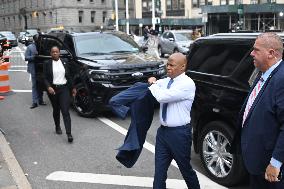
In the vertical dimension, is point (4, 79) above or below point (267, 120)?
below

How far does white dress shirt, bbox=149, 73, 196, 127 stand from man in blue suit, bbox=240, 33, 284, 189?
37.7 inches

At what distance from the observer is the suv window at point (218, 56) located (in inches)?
209

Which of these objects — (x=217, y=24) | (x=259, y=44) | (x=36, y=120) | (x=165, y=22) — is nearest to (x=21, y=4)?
(x=165, y=22)

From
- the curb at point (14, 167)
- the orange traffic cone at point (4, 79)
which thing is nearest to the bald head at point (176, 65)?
the curb at point (14, 167)

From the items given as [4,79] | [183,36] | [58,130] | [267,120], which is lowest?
[58,130]

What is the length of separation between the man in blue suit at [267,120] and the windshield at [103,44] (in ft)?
23.7

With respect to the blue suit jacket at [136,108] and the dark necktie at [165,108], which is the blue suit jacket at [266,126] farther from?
the blue suit jacket at [136,108]

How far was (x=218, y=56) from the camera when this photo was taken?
18.6 ft

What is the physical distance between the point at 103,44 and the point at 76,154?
4.38m

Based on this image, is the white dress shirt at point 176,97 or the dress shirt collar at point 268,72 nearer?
the dress shirt collar at point 268,72

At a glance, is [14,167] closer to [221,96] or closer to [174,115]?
[174,115]

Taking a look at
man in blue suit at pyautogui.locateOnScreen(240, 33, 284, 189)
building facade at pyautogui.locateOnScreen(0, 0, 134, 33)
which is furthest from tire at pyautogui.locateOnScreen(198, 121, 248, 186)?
building facade at pyautogui.locateOnScreen(0, 0, 134, 33)

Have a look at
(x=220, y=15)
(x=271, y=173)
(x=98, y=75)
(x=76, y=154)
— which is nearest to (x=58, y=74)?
(x=76, y=154)

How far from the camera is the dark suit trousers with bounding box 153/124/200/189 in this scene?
14.5 ft
